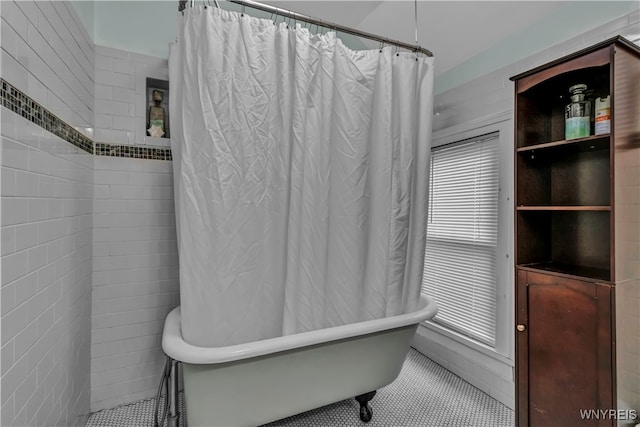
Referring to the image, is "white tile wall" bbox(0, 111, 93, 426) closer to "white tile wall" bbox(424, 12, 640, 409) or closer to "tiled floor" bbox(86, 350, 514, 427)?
"tiled floor" bbox(86, 350, 514, 427)

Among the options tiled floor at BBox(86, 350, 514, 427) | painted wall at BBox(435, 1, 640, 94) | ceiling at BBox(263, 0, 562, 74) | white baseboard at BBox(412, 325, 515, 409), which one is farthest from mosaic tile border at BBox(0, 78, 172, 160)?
white baseboard at BBox(412, 325, 515, 409)

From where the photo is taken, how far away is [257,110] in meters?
1.43

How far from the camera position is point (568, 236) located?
1690 millimetres

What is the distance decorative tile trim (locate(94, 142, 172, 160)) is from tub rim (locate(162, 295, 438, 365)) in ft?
3.13

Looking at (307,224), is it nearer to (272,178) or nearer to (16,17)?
(272,178)

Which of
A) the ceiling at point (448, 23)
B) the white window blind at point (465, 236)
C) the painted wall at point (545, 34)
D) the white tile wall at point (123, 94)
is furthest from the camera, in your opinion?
the white window blind at point (465, 236)

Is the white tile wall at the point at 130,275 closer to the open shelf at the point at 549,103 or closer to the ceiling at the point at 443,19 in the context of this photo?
the ceiling at the point at 443,19

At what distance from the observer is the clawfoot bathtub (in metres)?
1.29

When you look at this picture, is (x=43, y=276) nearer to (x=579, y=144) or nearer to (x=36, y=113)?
(x=36, y=113)

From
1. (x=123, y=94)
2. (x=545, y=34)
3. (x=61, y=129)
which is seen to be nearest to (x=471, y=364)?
(x=545, y=34)

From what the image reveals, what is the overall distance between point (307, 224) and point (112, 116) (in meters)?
1.36

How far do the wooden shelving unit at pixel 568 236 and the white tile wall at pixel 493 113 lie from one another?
116 mm

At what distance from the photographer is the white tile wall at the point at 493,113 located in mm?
1365

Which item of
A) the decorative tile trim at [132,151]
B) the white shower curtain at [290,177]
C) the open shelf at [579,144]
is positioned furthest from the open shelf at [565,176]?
the decorative tile trim at [132,151]
